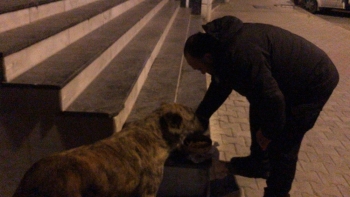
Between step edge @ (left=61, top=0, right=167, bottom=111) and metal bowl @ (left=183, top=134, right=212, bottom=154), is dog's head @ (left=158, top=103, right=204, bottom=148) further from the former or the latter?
step edge @ (left=61, top=0, right=167, bottom=111)

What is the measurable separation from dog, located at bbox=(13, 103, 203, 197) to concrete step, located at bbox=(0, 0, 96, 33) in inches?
68.7

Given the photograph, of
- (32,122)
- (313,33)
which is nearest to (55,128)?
(32,122)

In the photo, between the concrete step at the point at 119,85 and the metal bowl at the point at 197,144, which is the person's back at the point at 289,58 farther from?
the concrete step at the point at 119,85

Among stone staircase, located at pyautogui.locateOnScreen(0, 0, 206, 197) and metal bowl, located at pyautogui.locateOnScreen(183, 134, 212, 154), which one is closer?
stone staircase, located at pyautogui.locateOnScreen(0, 0, 206, 197)

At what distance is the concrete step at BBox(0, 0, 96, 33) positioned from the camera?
360cm

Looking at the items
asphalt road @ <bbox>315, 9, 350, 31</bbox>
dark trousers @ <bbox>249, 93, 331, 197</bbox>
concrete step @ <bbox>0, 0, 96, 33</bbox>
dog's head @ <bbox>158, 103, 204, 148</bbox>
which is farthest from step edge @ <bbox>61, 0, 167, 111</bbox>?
asphalt road @ <bbox>315, 9, 350, 31</bbox>

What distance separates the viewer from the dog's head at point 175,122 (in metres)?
2.89

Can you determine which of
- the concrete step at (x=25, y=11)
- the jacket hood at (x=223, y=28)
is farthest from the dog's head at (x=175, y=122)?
the concrete step at (x=25, y=11)

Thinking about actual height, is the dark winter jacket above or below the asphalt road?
above

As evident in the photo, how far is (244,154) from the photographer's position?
425cm

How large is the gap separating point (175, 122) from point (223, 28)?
31.5 inches

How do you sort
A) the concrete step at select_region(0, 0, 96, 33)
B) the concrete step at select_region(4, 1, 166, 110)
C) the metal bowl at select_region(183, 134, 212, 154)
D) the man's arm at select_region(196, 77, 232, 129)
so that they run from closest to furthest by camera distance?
the concrete step at select_region(4, 1, 166, 110) < the metal bowl at select_region(183, 134, 212, 154) < the man's arm at select_region(196, 77, 232, 129) < the concrete step at select_region(0, 0, 96, 33)

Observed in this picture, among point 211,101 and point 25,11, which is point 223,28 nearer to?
point 211,101

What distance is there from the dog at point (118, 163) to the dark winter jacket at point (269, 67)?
0.53 metres
